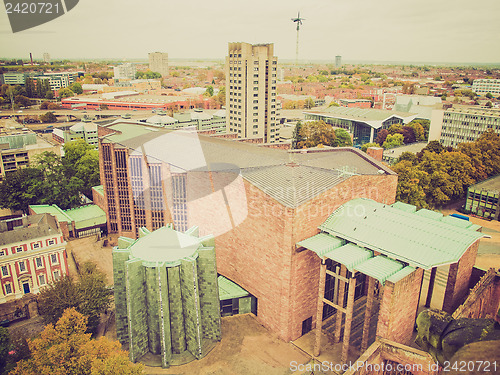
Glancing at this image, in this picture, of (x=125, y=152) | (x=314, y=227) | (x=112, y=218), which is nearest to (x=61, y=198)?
(x=112, y=218)

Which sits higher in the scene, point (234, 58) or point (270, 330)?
point (234, 58)

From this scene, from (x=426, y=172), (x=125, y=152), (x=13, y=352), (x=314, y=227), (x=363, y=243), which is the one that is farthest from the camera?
(x=426, y=172)

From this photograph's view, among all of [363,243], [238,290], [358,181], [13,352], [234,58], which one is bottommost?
[13,352]

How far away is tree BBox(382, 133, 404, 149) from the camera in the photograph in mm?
104938

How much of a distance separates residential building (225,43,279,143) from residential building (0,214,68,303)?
55.2 metres

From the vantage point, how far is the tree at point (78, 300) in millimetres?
35469

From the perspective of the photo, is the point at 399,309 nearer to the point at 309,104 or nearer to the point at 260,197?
the point at 260,197

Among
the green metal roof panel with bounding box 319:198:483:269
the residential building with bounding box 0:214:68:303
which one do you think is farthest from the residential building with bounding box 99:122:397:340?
the residential building with bounding box 0:214:68:303

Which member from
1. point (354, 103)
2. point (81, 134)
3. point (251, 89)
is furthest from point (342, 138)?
point (354, 103)

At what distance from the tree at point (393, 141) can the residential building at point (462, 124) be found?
9.96 metres

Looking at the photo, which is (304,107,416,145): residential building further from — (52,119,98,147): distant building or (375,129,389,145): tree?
(52,119,98,147): distant building

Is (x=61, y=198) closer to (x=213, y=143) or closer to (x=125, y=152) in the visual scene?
(x=125, y=152)

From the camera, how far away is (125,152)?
5306cm

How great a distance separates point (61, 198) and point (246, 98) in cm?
5130
